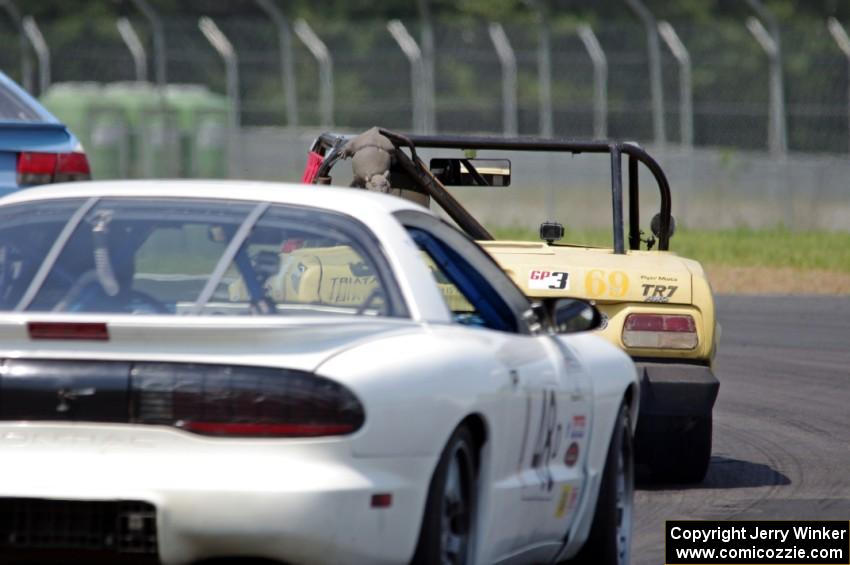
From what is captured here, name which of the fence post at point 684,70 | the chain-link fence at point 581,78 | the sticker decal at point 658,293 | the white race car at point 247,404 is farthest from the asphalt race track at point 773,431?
the chain-link fence at point 581,78

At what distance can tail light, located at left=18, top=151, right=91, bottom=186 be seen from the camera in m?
10.6

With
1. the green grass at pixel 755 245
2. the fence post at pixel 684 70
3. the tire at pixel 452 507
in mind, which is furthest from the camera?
the fence post at pixel 684 70

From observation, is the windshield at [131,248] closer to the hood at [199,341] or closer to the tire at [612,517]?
the hood at [199,341]

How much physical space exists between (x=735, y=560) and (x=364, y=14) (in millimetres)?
45931

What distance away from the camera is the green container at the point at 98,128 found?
115ft

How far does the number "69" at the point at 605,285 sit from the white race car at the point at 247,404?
2.72m

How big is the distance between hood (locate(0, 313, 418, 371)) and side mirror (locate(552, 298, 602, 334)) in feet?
4.19

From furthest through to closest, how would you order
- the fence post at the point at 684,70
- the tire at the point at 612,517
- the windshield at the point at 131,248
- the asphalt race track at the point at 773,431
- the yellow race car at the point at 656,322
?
the fence post at the point at 684,70 < the yellow race car at the point at 656,322 < the asphalt race track at the point at 773,431 < the tire at the point at 612,517 < the windshield at the point at 131,248

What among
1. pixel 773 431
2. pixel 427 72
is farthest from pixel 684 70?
pixel 773 431

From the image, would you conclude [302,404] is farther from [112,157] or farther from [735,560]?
[112,157]

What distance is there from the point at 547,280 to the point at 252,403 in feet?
12.6

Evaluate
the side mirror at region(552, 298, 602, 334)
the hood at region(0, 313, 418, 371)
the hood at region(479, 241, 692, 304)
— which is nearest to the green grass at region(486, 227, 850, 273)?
the hood at region(479, 241, 692, 304)

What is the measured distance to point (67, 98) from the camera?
133ft

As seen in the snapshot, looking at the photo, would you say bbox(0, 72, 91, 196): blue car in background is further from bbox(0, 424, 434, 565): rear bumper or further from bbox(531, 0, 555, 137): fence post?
bbox(531, 0, 555, 137): fence post
